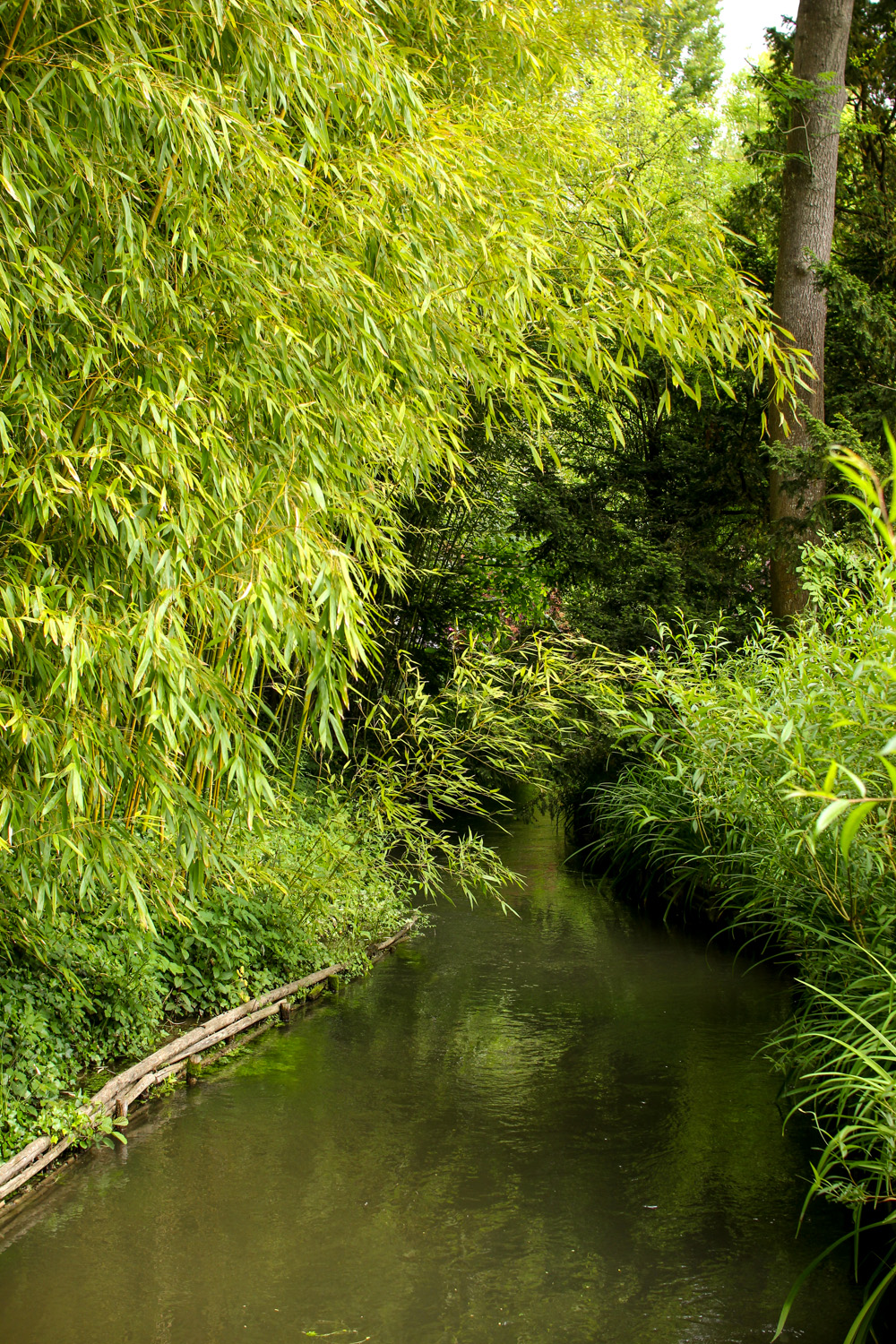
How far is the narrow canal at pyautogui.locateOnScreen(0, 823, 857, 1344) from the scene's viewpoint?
2471 millimetres

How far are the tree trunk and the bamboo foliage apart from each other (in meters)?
3.87

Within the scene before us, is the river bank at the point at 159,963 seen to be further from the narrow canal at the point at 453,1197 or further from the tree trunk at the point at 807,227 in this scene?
the tree trunk at the point at 807,227

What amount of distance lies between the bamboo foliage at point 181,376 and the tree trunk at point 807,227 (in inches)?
152

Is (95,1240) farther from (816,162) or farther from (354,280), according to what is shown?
(816,162)

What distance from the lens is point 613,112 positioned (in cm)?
1025

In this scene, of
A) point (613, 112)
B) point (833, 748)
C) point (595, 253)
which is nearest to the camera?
point (833, 748)

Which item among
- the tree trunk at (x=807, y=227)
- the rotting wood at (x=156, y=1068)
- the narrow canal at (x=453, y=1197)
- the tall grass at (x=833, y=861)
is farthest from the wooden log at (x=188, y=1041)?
the tree trunk at (x=807, y=227)

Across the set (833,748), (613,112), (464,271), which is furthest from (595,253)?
(613,112)

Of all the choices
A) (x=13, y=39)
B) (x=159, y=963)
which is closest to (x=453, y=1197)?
(x=159, y=963)

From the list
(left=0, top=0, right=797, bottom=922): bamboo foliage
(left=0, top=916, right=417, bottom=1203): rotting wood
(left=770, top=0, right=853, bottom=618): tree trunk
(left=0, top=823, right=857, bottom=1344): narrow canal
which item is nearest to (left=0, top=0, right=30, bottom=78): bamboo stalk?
(left=0, top=0, right=797, bottom=922): bamboo foliage

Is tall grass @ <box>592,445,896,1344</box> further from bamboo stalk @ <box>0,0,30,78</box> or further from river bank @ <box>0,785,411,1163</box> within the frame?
bamboo stalk @ <box>0,0,30,78</box>

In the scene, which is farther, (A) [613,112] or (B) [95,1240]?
(A) [613,112]

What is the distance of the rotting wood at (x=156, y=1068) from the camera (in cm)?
288

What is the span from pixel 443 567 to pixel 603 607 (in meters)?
1.32
